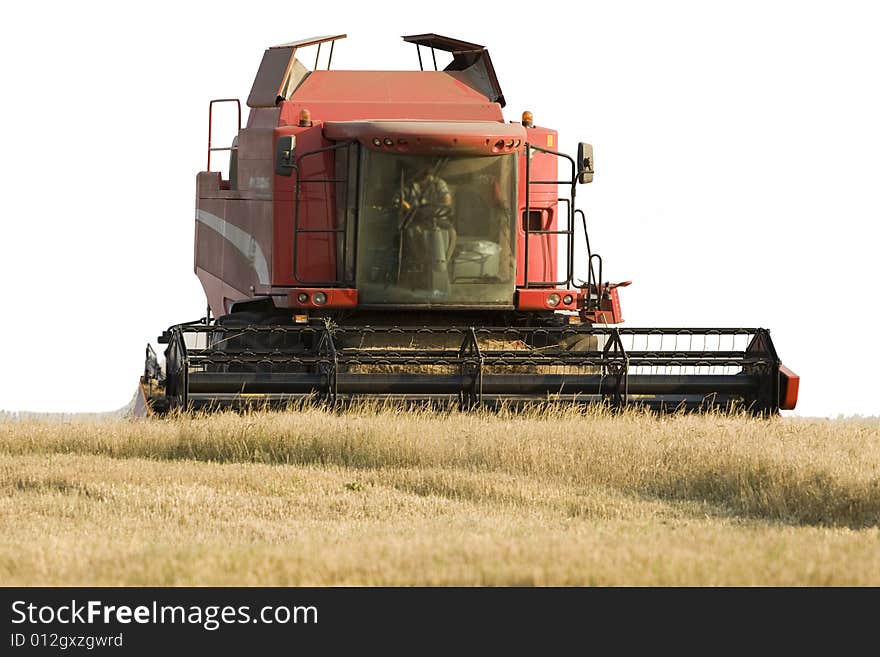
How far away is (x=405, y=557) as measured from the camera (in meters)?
6.61

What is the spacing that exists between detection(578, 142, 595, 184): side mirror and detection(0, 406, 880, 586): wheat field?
2441 mm

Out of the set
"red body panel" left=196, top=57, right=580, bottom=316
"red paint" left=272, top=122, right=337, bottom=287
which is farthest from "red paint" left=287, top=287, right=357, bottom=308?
"red paint" left=272, top=122, right=337, bottom=287

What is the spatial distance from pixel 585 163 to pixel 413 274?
193 centimetres

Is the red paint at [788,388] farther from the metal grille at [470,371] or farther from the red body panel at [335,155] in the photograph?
the red body panel at [335,155]

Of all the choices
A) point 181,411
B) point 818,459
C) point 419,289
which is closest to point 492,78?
point 419,289

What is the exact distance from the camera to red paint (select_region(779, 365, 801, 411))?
1326 cm

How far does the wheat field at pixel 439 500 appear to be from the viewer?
647 cm

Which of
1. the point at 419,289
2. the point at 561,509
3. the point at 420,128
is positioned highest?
the point at 420,128

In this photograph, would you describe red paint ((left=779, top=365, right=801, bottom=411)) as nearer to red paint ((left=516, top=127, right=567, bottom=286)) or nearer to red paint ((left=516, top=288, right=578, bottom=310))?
red paint ((left=516, top=288, right=578, bottom=310))

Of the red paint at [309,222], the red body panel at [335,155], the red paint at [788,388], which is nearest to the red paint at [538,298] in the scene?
the red body panel at [335,155]

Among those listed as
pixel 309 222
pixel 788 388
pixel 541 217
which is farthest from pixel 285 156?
pixel 788 388
